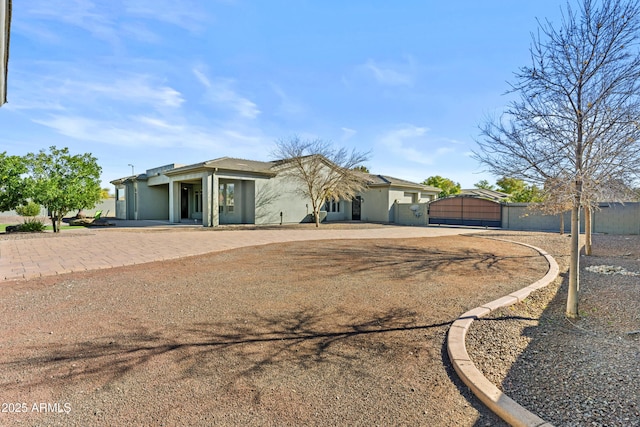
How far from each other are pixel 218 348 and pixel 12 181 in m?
15.7

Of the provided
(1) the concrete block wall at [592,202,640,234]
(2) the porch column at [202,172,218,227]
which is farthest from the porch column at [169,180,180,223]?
(1) the concrete block wall at [592,202,640,234]

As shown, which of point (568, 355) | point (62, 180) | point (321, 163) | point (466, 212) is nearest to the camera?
point (568, 355)

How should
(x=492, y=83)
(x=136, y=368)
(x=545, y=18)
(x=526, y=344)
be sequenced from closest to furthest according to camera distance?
(x=136, y=368), (x=526, y=344), (x=545, y=18), (x=492, y=83)

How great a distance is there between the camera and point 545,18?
Answer: 4.56 metres

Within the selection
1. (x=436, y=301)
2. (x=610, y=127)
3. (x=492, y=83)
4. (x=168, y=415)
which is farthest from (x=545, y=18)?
(x=168, y=415)

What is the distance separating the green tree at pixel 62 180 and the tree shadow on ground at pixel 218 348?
45.8 feet

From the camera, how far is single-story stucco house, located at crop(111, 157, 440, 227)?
19594 millimetres

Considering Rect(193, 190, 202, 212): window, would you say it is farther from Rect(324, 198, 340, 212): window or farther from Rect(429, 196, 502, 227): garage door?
Rect(429, 196, 502, 227): garage door

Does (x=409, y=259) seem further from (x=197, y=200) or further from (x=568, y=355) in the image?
(x=197, y=200)

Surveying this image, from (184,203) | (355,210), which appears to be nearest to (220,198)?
(184,203)

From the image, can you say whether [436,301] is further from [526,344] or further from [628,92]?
[628,92]

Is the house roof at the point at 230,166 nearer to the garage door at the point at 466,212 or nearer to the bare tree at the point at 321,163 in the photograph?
the bare tree at the point at 321,163

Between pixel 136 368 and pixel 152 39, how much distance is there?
397 inches

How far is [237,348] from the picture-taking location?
10.5 feet
